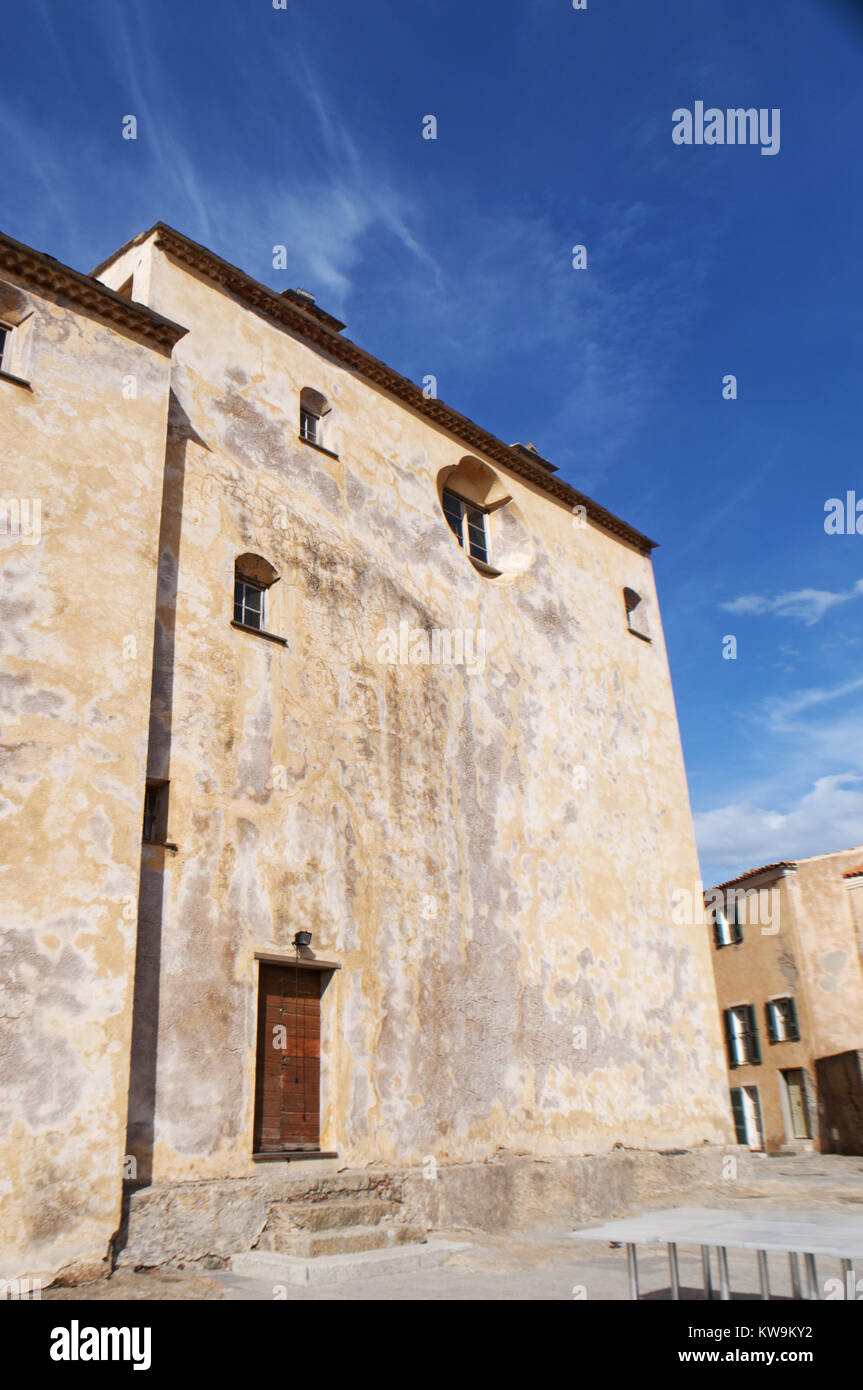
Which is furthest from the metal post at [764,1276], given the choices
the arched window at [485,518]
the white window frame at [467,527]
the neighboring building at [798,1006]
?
the neighboring building at [798,1006]

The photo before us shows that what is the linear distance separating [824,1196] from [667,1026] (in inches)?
120

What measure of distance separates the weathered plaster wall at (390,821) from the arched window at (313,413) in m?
0.15

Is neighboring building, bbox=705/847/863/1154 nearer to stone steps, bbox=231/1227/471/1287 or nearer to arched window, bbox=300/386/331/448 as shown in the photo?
stone steps, bbox=231/1227/471/1287

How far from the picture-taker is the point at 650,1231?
6.31 meters

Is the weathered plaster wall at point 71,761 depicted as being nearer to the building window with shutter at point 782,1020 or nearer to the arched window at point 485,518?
the arched window at point 485,518

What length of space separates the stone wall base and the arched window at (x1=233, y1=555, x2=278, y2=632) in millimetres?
5582

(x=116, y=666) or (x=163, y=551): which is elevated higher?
(x=163, y=551)

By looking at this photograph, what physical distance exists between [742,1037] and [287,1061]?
2008cm

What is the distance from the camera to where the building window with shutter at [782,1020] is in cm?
2492

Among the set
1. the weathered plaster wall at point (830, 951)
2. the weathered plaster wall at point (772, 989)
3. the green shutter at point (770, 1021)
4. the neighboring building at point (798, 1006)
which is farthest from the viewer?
the green shutter at point (770, 1021)

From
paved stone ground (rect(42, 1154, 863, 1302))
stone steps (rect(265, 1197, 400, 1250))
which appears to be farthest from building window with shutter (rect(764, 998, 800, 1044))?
stone steps (rect(265, 1197, 400, 1250))
